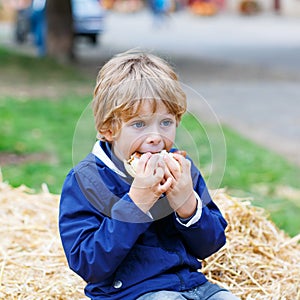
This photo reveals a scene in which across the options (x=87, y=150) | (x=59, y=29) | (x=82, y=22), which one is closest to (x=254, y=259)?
(x=87, y=150)

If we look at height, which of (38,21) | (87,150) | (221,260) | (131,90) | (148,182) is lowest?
(38,21)

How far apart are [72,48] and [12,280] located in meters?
14.5

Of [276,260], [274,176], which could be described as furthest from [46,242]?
[274,176]

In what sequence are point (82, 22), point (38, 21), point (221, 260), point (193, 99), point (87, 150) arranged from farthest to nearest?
point (82, 22) → point (38, 21) → point (193, 99) → point (221, 260) → point (87, 150)

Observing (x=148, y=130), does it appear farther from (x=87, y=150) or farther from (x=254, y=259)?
(x=254, y=259)

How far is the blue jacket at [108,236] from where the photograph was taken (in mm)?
2814

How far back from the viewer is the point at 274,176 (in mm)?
7203

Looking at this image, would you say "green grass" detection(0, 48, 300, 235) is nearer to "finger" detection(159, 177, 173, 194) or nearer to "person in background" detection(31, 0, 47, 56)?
"finger" detection(159, 177, 173, 194)

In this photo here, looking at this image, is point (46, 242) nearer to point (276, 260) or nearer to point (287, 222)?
point (276, 260)

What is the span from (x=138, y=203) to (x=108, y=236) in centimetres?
17

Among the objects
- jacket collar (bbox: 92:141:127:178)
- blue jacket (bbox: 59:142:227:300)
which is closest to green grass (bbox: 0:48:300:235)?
jacket collar (bbox: 92:141:127:178)

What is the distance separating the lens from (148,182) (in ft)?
8.77

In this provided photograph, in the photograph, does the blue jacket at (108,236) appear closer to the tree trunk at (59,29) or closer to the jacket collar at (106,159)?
the jacket collar at (106,159)

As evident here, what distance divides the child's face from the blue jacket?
153 mm
